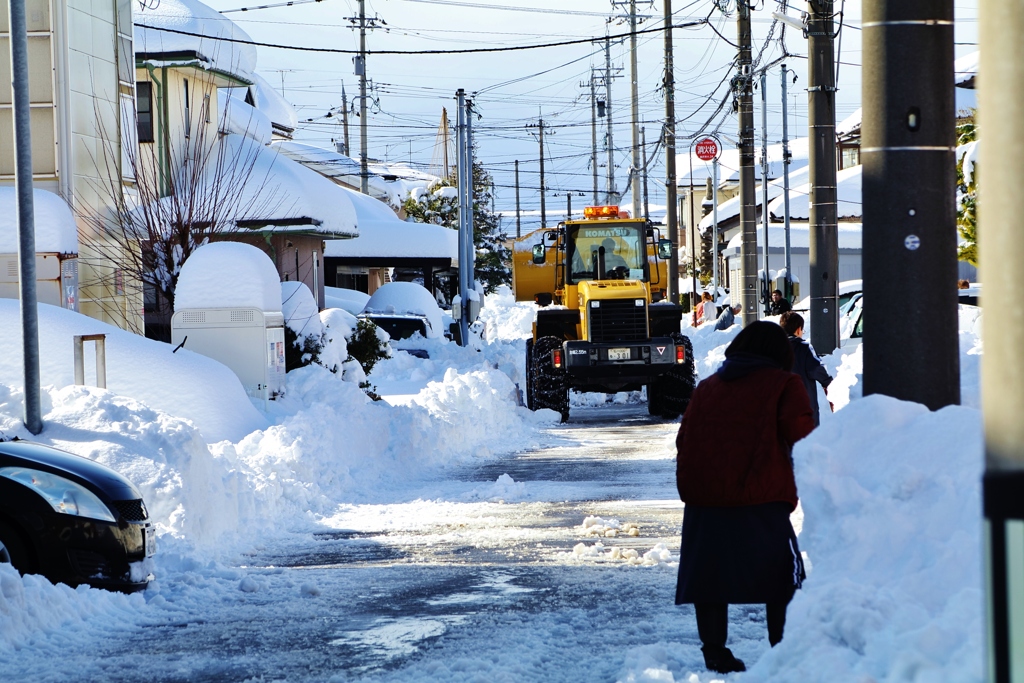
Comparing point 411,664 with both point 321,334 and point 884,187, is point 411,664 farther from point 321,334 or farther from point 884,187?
point 321,334

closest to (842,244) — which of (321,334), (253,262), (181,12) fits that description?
(181,12)

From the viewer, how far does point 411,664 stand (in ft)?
21.4

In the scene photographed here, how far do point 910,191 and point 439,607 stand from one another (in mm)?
3692

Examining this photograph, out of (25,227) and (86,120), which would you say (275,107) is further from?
(25,227)

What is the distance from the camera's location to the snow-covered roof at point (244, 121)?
→ 107 feet

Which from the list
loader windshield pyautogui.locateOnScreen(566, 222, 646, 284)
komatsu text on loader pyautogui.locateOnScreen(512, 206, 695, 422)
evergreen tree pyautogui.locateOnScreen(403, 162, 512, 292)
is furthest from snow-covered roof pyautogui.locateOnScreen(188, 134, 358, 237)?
evergreen tree pyautogui.locateOnScreen(403, 162, 512, 292)

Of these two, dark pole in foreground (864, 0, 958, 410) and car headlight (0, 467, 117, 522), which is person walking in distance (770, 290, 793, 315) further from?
dark pole in foreground (864, 0, 958, 410)

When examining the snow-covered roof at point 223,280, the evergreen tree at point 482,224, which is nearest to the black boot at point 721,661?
the snow-covered roof at point 223,280

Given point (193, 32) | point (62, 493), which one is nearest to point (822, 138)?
point (62, 493)

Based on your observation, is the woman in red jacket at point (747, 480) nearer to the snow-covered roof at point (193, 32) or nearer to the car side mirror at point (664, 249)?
the car side mirror at point (664, 249)

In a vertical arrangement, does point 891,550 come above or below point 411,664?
above

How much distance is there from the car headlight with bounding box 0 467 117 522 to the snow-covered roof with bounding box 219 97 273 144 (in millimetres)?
23693

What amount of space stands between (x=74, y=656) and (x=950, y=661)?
4.67 metres

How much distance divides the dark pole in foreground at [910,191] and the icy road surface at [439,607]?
1701 mm
